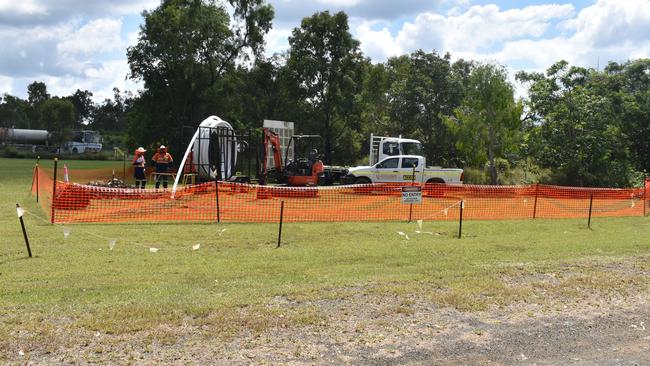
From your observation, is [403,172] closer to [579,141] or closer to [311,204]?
[311,204]

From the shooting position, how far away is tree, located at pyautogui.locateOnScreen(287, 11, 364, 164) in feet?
119

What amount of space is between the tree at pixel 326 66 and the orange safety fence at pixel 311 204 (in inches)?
620

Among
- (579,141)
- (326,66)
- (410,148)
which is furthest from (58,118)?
(579,141)

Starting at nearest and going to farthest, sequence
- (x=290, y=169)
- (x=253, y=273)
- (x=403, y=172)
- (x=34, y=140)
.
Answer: (x=253, y=273) < (x=290, y=169) < (x=403, y=172) < (x=34, y=140)

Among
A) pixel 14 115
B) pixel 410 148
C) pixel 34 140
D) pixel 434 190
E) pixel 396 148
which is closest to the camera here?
pixel 434 190

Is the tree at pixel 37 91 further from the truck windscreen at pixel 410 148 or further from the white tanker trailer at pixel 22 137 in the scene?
the truck windscreen at pixel 410 148

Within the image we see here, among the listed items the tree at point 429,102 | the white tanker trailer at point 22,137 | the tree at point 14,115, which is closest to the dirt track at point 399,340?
the tree at point 429,102

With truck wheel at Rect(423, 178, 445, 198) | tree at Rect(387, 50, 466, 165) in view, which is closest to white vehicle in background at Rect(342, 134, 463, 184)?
truck wheel at Rect(423, 178, 445, 198)

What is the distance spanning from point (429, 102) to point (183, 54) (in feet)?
56.3

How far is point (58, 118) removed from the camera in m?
67.8

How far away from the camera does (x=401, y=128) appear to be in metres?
41.4

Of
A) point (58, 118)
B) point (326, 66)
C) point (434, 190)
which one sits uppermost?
point (326, 66)

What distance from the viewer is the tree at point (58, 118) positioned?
6694 centimetres

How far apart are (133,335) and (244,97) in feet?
115
